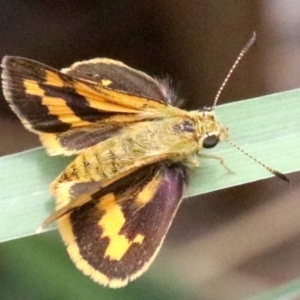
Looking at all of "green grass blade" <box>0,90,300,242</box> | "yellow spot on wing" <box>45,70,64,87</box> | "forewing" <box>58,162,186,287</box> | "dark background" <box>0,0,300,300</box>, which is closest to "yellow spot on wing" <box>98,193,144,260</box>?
"forewing" <box>58,162,186,287</box>

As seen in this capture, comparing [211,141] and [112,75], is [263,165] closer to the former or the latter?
[211,141]

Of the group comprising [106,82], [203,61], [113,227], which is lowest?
[203,61]

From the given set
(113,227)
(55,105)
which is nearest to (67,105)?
(55,105)

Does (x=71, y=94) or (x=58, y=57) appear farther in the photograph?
(x=58, y=57)

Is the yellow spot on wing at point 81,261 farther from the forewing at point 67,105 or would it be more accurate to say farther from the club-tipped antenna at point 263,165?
the club-tipped antenna at point 263,165

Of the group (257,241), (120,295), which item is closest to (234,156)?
(120,295)

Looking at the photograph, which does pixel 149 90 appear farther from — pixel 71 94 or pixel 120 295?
pixel 120 295

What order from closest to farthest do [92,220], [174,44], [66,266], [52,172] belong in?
1. [92,220]
2. [52,172]
3. [66,266]
4. [174,44]

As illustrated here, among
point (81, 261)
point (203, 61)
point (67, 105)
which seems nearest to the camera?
point (81, 261)
